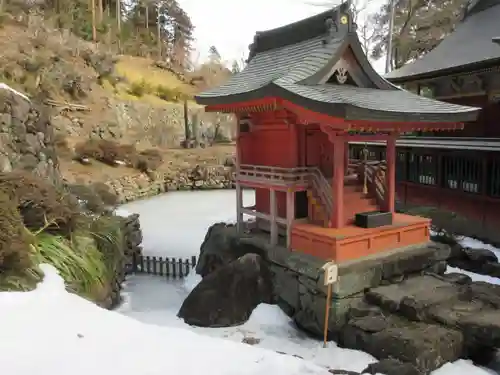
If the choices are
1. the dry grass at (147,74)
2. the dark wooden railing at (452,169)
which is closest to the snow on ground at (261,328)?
the dark wooden railing at (452,169)

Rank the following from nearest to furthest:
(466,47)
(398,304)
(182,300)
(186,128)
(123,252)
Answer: (398,304)
(182,300)
(123,252)
(466,47)
(186,128)

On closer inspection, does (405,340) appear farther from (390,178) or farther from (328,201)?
(390,178)

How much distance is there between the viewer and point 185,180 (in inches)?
1218

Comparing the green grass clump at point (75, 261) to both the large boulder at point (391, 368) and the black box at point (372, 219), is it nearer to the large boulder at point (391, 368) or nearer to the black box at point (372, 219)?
the large boulder at point (391, 368)

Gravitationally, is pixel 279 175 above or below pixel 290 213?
above

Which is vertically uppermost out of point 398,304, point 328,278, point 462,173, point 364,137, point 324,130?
point 324,130

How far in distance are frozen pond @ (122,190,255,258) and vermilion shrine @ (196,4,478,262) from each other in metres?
4.93

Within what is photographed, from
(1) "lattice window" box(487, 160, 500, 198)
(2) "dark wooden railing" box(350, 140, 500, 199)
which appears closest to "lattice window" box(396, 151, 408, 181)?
(2) "dark wooden railing" box(350, 140, 500, 199)

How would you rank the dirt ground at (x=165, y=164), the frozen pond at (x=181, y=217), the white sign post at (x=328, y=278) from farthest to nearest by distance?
the dirt ground at (x=165, y=164) < the frozen pond at (x=181, y=217) < the white sign post at (x=328, y=278)

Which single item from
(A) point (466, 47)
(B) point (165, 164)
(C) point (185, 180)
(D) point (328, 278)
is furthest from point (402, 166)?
(B) point (165, 164)

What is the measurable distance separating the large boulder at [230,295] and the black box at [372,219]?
7.94 feet

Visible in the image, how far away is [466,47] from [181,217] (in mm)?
13879

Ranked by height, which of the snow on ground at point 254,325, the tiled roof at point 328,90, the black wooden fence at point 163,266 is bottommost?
the snow on ground at point 254,325

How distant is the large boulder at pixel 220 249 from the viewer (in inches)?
446
